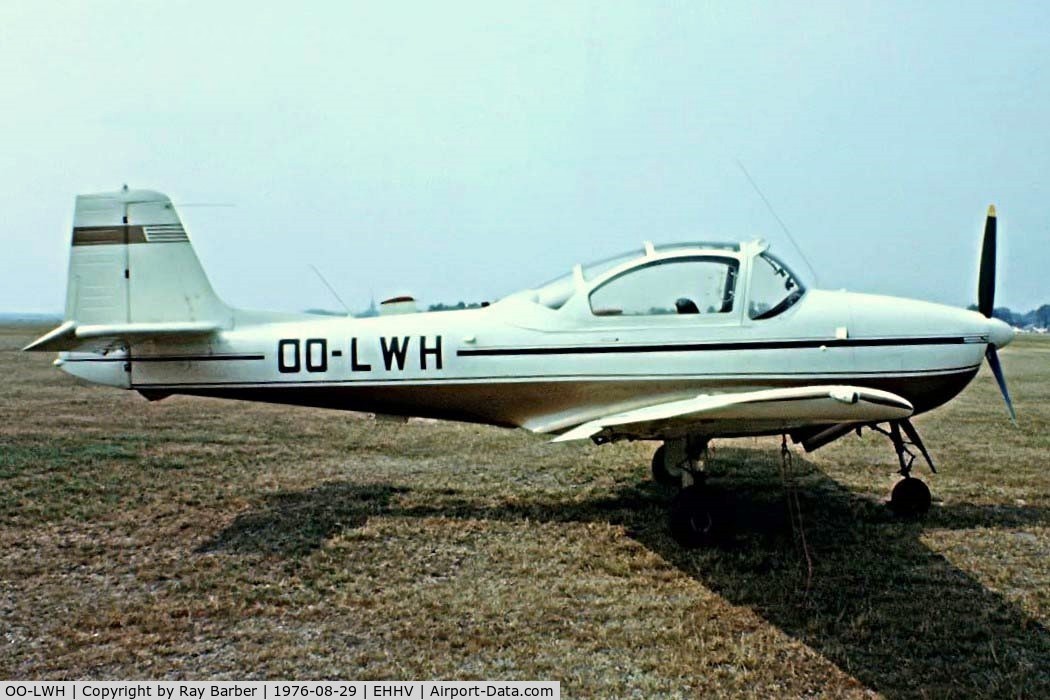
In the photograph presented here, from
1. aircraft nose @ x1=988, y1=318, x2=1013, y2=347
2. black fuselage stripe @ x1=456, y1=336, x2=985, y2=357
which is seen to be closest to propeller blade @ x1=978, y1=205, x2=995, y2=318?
aircraft nose @ x1=988, y1=318, x2=1013, y2=347

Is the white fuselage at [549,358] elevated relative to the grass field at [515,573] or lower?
elevated

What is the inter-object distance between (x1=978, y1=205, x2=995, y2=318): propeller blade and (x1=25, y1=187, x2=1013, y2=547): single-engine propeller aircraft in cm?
1

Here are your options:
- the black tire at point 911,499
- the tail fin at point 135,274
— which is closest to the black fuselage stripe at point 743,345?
the black tire at point 911,499

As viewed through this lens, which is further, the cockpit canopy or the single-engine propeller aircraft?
the cockpit canopy

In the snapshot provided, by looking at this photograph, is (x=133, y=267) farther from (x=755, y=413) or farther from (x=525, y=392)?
(x=755, y=413)

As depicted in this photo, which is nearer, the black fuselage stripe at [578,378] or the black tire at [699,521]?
the black tire at [699,521]

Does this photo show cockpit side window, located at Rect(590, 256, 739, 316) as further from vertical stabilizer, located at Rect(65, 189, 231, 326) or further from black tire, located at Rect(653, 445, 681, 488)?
vertical stabilizer, located at Rect(65, 189, 231, 326)

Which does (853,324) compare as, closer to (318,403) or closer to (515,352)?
(515,352)

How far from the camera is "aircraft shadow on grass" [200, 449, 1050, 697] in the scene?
3668 mm

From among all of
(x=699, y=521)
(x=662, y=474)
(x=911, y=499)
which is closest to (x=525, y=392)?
(x=699, y=521)

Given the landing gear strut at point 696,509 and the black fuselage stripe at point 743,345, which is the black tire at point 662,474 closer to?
the landing gear strut at point 696,509

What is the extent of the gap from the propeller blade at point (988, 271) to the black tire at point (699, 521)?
307 cm
